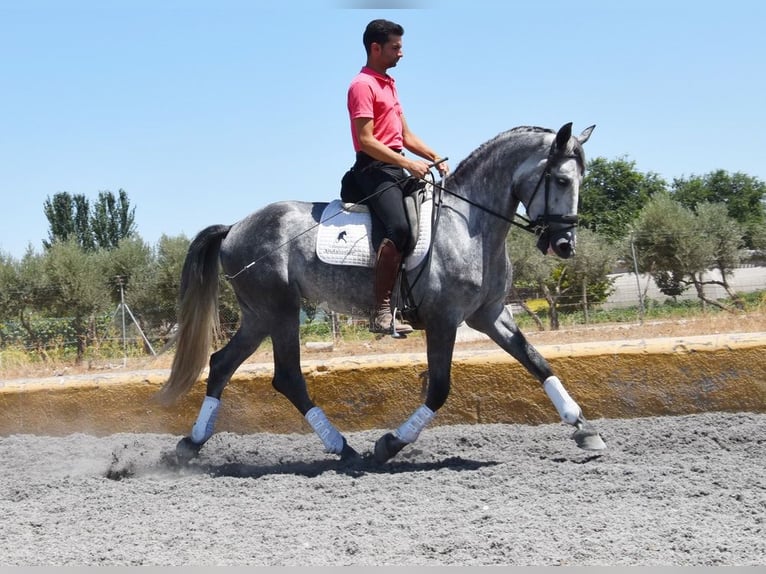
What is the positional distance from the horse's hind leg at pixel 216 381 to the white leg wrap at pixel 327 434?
82 centimetres

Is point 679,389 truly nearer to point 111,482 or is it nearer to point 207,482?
point 207,482

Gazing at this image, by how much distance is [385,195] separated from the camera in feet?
18.7

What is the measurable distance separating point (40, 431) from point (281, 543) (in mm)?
4427

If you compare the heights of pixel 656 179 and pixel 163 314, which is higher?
pixel 656 179

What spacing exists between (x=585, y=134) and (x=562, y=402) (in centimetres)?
185

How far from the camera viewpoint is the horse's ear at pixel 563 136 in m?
5.31

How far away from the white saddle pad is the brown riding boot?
13 centimetres

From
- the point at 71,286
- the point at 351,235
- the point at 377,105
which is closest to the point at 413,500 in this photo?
the point at 351,235

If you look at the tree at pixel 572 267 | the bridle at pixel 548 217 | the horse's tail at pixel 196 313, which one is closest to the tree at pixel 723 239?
the tree at pixel 572 267

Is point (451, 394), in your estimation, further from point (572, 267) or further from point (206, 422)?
point (572, 267)

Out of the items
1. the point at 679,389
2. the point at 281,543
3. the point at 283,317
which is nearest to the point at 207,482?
the point at 283,317

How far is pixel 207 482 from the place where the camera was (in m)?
5.42

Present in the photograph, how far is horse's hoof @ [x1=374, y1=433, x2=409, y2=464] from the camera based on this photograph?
562cm

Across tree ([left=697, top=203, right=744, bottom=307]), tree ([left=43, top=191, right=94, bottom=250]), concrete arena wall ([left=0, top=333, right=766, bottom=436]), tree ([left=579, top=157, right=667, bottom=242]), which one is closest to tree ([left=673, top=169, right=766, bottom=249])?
tree ([left=579, top=157, right=667, bottom=242])
